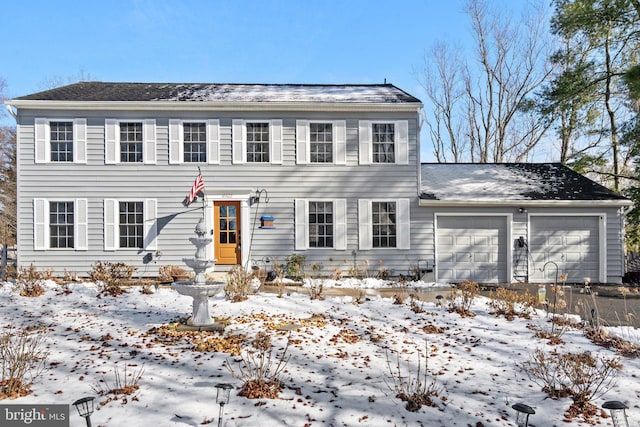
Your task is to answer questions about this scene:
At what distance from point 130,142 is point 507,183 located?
1246 cm

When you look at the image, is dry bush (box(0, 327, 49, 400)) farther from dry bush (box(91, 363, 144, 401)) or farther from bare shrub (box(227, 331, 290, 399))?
bare shrub (box(227, 331, 290, 399))

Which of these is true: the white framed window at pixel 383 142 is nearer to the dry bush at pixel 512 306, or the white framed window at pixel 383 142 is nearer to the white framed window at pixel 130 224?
the dry bush at pixel 512 306

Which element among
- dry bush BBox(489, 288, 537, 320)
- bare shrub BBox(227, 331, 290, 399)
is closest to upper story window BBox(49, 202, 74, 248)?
bare shrub BBox(227, 331, 290, 399)

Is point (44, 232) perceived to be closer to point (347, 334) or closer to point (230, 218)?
point (230, 218)

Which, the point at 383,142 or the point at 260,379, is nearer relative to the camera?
the point at 260,379

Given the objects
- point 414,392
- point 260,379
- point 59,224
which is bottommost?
point 414,392

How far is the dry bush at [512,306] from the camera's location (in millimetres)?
7103

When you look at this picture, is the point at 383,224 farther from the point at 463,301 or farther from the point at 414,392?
the point at 414,392

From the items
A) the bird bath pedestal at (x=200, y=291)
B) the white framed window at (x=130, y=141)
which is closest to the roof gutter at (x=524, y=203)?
the bird bath pedestal at (x=200, y=291)

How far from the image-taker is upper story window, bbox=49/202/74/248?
37.4ft

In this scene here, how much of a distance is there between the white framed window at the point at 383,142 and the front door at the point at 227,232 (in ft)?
14.2

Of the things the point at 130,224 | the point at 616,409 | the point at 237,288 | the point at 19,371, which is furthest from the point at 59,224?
the point at 616,409

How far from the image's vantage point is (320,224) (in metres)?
11.8

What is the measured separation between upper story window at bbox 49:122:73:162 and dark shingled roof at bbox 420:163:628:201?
1103 centimetres
